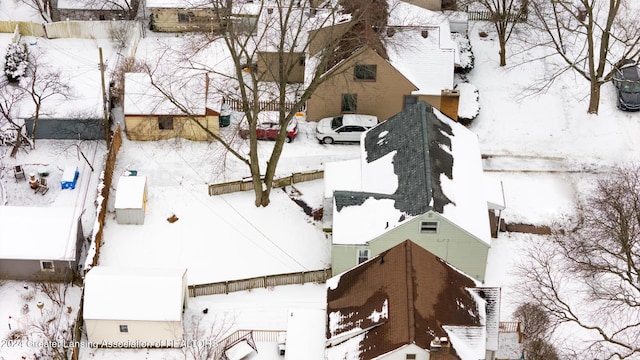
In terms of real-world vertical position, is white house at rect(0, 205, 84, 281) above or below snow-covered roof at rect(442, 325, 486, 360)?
above

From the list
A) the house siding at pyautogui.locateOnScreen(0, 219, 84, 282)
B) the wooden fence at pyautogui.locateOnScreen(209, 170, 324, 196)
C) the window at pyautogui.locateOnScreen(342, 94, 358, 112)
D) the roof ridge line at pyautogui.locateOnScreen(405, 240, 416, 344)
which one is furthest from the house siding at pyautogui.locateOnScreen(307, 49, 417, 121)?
the house siding at pyautogui.locateOnScreen(0, 219, 84, 282)

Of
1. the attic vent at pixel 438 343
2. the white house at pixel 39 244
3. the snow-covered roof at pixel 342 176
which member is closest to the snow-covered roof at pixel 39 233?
the white house at pixel 39 244

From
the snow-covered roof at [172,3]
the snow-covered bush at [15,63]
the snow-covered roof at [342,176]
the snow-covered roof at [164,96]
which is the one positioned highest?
the snow-covered roof at [172,3]

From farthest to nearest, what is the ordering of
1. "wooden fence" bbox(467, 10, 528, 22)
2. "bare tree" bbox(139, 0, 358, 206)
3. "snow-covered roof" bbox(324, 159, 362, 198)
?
1. "wooden fence" bbox(467, 10, 528, 22)
2. "bare tree" bbox(139, 0, 358, 206)
3. "snow-covered roof" bbox(324, 159, 362, 198)

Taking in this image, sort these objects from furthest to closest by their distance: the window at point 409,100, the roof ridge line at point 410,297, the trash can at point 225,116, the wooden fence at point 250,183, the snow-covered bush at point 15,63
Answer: the snow-covered bush at point 15,63, the window at point 409,100, the trash can at point 225,116, the wooden fence at point 250,183, the roof ridge line at point 410,297

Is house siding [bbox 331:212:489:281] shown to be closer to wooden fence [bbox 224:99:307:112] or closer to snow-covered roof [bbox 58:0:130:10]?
wooden fence [bbox 224:99:307:112]

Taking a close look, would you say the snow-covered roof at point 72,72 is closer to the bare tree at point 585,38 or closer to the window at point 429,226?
the window at point 429,226
